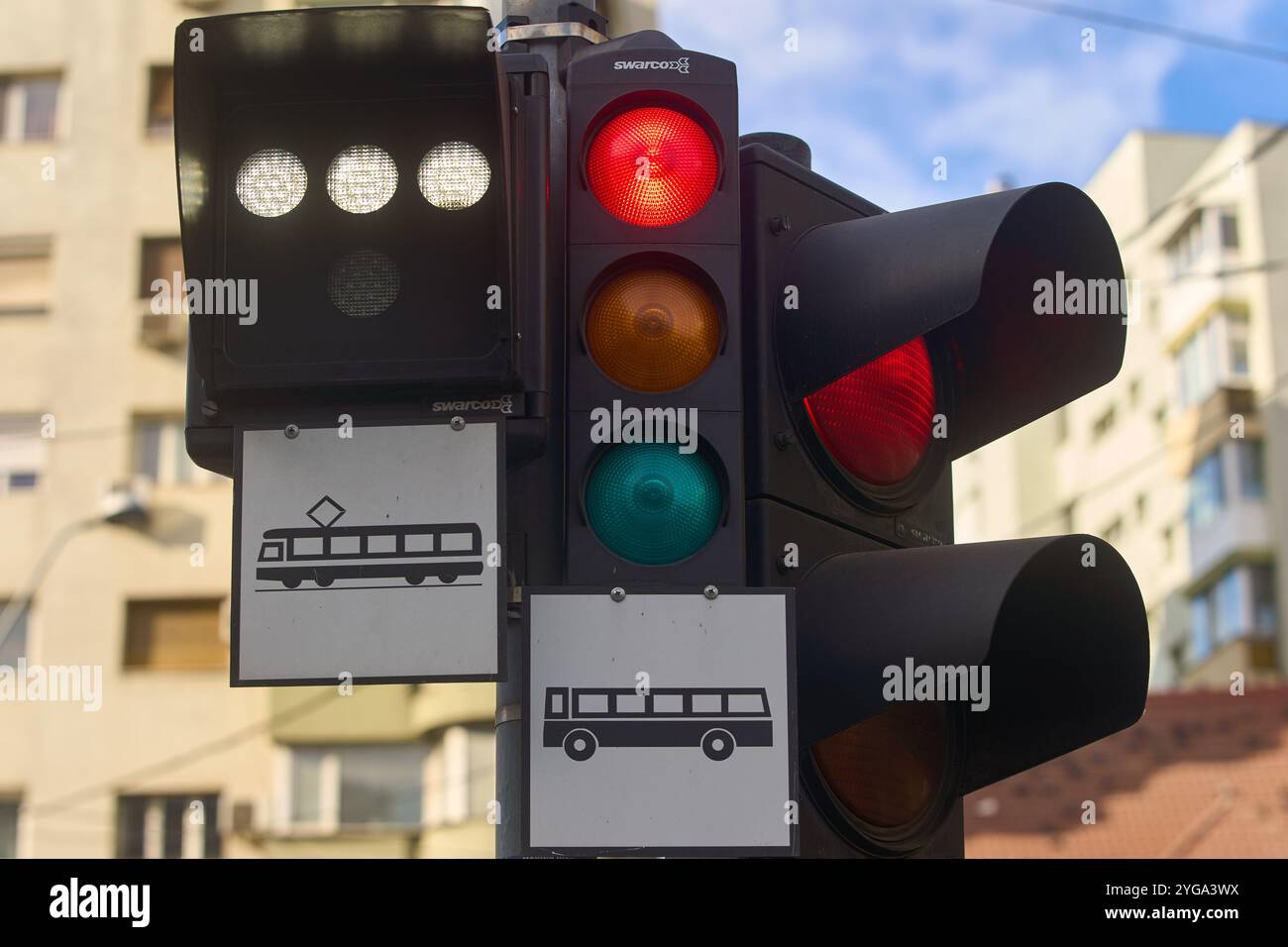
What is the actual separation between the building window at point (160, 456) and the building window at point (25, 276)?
108 inches

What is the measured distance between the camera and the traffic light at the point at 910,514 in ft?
12.0

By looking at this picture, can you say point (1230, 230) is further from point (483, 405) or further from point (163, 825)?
point (483, 405)

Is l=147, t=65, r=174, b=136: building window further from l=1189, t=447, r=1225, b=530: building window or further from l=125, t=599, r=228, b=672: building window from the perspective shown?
l=1189, t=447, r=1225, b=530: building window

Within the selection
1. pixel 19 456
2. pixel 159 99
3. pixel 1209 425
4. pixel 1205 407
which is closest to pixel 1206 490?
pixel 1209 425

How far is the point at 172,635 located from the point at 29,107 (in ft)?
30.6

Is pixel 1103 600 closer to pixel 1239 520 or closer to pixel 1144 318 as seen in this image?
pixel 1239 520

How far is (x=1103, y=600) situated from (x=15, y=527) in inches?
1135

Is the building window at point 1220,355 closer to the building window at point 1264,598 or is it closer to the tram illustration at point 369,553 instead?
the building window at point 1264,598

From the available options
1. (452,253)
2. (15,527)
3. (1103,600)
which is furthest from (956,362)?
(15,527)

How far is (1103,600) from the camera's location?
12.8 ft

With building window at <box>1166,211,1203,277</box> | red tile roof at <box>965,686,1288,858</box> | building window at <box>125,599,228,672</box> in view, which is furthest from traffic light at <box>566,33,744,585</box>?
building window at <box>1166,211,1203,277</box>

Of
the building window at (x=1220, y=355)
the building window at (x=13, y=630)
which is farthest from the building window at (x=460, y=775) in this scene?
the building window at (x=1220, y=355)

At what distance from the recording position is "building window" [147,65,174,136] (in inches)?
1254

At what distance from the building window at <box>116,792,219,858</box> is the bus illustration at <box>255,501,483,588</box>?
2648 cm
